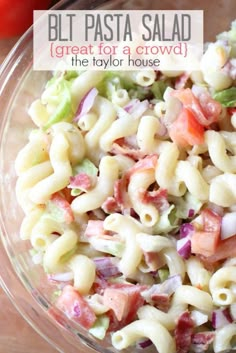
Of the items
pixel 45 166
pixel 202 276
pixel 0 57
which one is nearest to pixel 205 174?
pixel 202 276

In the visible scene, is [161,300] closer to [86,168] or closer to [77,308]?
[77,308]

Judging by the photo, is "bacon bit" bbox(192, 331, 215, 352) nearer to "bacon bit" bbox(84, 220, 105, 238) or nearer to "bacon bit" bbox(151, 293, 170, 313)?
"bacon bit" bbox(151, 293, 170, 313)

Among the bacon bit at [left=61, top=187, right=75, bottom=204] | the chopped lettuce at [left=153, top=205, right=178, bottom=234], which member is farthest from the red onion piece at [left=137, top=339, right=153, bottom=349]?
the bacon bit at [left=61, top=187, right=75, bottom=204]

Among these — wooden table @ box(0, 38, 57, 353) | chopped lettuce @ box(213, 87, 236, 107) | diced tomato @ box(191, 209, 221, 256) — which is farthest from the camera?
wooden table @ box(0, 38, 57, 353)

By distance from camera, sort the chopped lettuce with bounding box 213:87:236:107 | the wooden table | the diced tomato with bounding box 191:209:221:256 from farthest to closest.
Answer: the wooden table < the chopped lettuce with bounding box 213:87:236:107 < the diced tomato with bounding box 191:209:221:256

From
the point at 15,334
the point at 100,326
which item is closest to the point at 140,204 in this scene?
the point at 100,326

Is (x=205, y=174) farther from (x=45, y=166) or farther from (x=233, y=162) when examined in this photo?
(x=45, y=166)

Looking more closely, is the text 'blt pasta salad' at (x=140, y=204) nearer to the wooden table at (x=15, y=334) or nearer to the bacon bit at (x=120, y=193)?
the bacon bit at (x=120, y=193)
